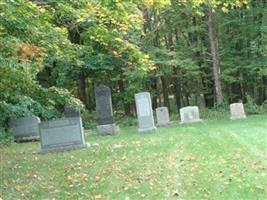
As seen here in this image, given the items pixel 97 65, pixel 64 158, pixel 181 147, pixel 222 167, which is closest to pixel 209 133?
pixel 181 147

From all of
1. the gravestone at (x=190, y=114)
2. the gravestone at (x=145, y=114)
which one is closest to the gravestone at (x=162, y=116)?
the gravestone at (x=190, y=114)

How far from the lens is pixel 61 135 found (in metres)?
15.3

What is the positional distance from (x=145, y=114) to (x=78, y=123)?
372cm

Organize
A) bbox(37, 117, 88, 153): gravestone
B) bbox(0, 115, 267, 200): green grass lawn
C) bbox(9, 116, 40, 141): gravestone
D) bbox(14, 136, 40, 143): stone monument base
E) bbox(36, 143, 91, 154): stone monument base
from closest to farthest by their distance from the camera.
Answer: bbox(0, 115, 267, 200): green grass lawn, bbox(36, 143, 91, 154): stone monument base, bbox(37, 117, 88, 153): gravestone, bbox(14, 136, 40, 143): stone monument base, bbox(9, 116, 40, 141): gravestone

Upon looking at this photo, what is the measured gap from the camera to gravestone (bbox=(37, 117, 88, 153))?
15.2 meters

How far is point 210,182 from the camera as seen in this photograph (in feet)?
27.0

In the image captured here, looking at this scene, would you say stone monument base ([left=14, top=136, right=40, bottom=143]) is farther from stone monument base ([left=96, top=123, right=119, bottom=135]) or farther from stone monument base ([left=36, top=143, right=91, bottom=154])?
stone monument base ([left=36, top=143, right=91, bottom=154])

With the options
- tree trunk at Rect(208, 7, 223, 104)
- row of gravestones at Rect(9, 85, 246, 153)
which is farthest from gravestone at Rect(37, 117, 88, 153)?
tree trunk at Rect(208, 7, 223, 104)

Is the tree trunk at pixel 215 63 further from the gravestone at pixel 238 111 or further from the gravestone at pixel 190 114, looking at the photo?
the gravestone at pixel 190 114

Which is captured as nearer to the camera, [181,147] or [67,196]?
[67,196]

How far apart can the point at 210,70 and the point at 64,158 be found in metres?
20.6

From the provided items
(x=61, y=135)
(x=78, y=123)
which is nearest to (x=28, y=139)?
(x=61, y=135)

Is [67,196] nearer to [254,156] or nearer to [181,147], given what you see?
[254,156]

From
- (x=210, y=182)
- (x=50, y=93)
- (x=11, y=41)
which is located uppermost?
(x=11, y=41)
